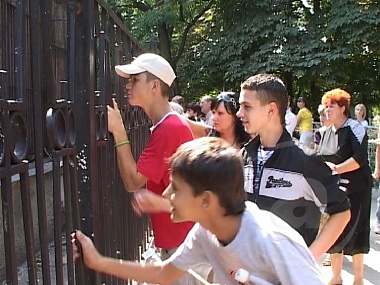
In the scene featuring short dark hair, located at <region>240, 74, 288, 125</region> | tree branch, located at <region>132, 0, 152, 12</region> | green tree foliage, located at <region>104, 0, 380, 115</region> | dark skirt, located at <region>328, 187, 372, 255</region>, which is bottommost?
dark skirt, located at <region>328, 187, 372, 255</region>

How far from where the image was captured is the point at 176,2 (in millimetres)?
21500

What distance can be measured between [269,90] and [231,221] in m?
1.07

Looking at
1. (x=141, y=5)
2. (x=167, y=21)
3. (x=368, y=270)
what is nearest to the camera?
(x=368, y=270)

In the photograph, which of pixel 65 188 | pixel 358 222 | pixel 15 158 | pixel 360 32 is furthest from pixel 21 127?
pixel 360 32

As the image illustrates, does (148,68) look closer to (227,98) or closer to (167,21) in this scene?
(227,98)

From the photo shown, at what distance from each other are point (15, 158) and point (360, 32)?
18.9 m

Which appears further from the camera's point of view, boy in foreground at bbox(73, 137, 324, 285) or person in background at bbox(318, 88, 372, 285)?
person in background at bbox(318, 88, 372, 285)

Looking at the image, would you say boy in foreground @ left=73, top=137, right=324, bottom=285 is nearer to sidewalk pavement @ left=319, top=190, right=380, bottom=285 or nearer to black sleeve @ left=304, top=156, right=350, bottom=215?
black sleeve @ left=304, top=156, right=350, bottom=215

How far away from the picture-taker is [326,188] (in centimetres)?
275

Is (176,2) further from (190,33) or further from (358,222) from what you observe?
(358,222)

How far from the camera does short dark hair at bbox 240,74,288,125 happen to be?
2.93 m

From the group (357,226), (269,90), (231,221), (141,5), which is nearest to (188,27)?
(141,5)

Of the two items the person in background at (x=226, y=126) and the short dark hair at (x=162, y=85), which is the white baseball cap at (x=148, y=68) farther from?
the person in background at (x=226, y=126)

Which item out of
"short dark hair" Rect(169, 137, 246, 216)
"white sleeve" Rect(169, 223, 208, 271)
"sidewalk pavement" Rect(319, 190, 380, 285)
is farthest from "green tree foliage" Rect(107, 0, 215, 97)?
"short dark hair" Rect(169, 137, 246, 216)
